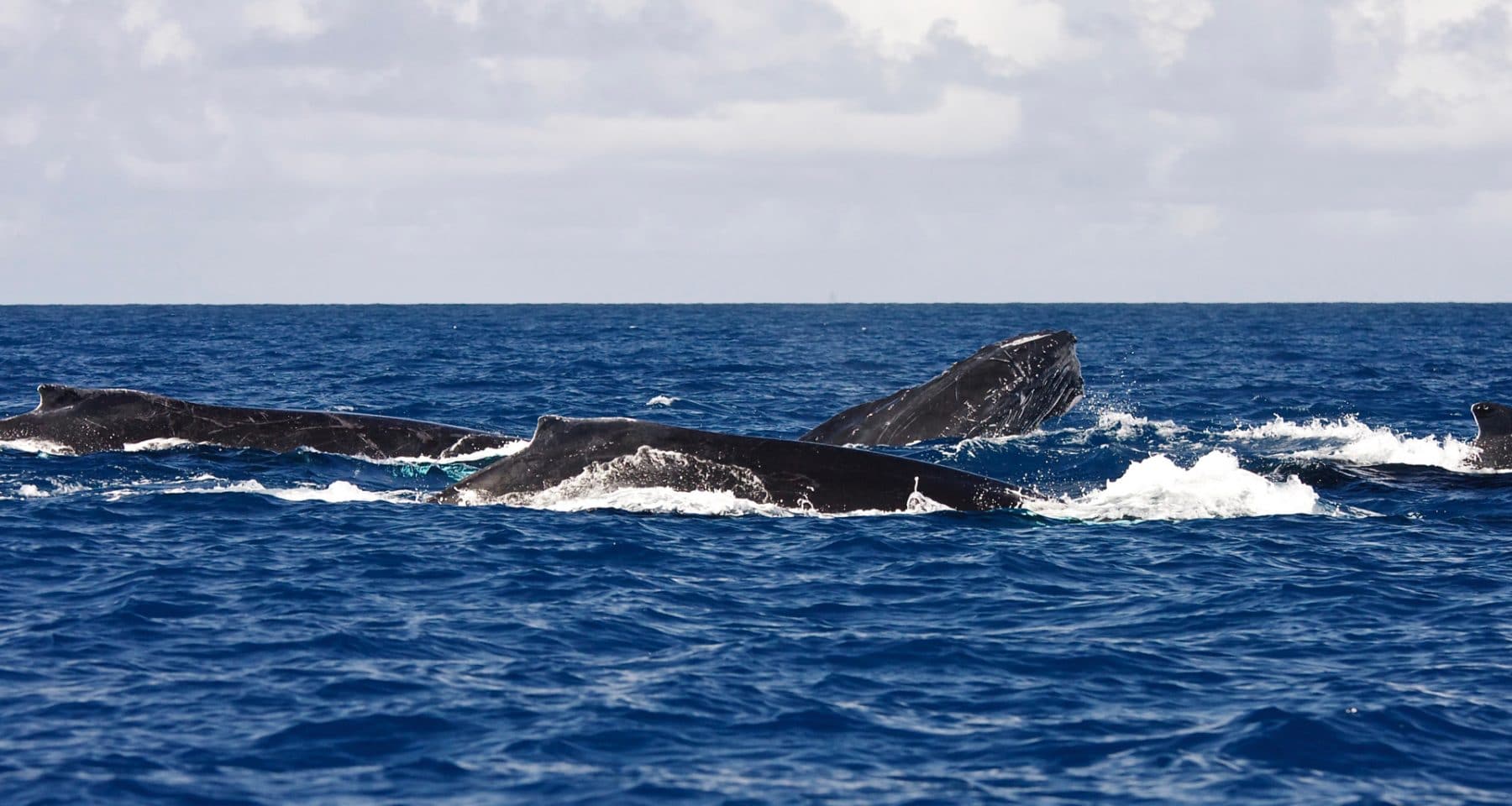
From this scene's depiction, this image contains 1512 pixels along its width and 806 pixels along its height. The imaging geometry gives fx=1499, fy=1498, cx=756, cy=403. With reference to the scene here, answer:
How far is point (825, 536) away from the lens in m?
14.6

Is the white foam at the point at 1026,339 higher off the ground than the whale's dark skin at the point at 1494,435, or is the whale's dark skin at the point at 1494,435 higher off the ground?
the white foam at the point at 1026,339

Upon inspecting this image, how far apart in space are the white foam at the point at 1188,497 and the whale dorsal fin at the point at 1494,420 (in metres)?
3.49

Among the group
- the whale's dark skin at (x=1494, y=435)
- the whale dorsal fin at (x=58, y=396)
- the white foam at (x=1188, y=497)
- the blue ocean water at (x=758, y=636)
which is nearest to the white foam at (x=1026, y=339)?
the blue ocean water at (x=758, y=636)

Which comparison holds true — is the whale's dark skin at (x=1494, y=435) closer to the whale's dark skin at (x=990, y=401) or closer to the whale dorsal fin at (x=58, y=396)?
the whale's dark skin at (x=990, y=401)

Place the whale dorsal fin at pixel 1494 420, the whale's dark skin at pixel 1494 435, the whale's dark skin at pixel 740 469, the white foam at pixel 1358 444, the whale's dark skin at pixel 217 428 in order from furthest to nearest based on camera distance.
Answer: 1. the whale's dark skin at pixel 217 428
2. the white foam at pixel 1358 444
3. the whale dorsal fin at pixel 1494 420
4. the whale's dark skin at pixel 1494 435
5. the whale's dark skin at pixel 740 469

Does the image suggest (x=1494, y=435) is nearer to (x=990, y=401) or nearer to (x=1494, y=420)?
(x=1494, y=420)

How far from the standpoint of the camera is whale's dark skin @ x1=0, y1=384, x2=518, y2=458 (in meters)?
21.2

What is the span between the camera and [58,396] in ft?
72.4

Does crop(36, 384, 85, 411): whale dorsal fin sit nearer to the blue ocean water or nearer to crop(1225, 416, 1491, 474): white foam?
the blue ocean water

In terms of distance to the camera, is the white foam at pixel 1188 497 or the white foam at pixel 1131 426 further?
the white foam at pixel 1131 426

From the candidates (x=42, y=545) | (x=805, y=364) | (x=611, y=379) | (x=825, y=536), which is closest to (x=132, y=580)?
(x=42, y=545)

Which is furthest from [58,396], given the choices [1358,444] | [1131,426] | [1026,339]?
[1358,444]

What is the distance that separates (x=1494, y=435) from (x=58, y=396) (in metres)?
20.2

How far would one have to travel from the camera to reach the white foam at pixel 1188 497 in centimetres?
1634
